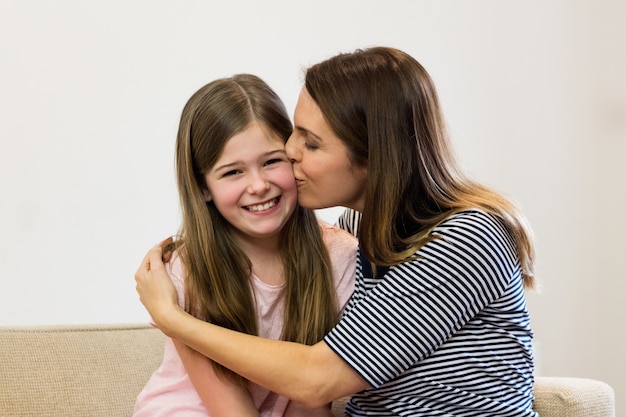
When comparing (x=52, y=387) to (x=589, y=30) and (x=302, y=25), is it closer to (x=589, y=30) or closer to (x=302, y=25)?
(x=302, y=25)

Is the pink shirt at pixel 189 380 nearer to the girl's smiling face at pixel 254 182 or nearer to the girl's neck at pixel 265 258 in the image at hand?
the girl's neck at pixel 265 258

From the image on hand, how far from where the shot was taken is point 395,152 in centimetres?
147

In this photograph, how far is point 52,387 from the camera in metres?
1.69

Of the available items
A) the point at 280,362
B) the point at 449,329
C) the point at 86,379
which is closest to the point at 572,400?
the point at 449,329

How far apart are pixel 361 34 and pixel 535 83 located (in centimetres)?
71

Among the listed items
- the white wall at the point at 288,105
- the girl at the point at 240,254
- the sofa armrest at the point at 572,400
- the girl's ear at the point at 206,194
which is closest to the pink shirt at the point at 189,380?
the girl at the point at 240,254

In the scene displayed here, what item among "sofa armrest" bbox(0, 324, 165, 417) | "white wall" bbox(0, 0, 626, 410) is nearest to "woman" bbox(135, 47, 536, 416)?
"sofa armrest" bbox(0, 324, 165, 417)

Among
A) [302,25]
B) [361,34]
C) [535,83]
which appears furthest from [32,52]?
[535,83]

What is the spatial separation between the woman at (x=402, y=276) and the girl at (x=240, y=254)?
3.0 inches

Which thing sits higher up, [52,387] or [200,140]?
[200,140]

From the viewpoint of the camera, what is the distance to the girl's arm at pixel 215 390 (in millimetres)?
1578

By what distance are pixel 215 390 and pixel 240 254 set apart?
258mm

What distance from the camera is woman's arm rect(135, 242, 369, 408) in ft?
4.76

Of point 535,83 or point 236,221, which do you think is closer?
point 236,221
